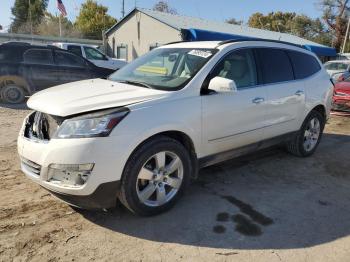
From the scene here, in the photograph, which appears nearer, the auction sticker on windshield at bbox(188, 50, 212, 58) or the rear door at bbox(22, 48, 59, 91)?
the auction sticker on windshield at bbox(188, 50, 212, 58)

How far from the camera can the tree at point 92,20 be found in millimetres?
48006

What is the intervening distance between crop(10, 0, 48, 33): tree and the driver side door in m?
57.3

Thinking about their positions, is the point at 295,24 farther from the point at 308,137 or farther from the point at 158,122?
the point at 158,122

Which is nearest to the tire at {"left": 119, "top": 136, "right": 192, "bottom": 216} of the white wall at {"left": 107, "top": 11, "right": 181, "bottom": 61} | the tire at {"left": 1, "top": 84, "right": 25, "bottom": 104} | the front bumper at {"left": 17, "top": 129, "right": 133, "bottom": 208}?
the front bumper at {"left": 17, "top": 129, "right": 133, "bottom": 208}

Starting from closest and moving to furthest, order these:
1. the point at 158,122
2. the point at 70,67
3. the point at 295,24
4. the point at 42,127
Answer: the point at 158,122 < the point at 42,127 < the point at 70,67 < the point at 295,24

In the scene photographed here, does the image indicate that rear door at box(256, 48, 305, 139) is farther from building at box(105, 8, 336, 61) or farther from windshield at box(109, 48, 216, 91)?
building at box(105, 8, 336, 61)

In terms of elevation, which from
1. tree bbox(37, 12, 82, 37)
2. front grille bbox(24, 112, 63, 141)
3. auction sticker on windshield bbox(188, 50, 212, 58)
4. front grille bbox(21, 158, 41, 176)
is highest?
tree bbox(37, 12, 82, 37)

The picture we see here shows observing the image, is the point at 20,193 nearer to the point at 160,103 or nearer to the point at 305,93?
the point at 160,103

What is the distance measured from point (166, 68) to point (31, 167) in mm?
1907

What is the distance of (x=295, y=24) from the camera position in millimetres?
62719

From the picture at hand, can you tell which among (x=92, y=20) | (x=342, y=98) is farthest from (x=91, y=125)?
(x=92, y=20)

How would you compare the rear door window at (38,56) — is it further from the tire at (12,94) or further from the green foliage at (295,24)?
the green foliage at (295,24)

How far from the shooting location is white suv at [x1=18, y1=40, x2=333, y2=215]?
3361 millimetres

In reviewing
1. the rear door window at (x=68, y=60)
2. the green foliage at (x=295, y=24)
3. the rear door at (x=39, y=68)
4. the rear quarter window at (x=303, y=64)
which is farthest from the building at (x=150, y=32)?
the green foliage at (x=295, y=24)
